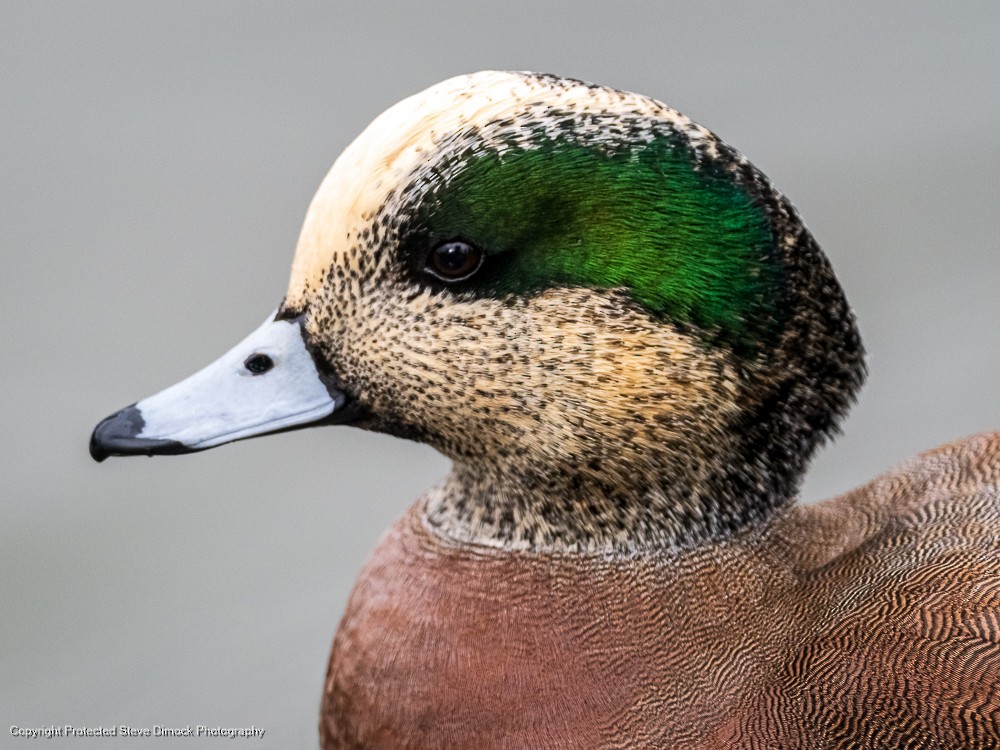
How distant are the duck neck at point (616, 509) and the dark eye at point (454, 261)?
35cm

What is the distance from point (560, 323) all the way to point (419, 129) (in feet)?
1.18

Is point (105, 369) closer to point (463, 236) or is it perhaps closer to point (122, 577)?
point (122, 577)

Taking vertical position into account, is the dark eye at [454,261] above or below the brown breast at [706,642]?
above

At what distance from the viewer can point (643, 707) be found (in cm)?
222

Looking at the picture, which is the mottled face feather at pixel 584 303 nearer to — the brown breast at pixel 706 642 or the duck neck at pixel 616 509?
the duck neck at pixel 616 509

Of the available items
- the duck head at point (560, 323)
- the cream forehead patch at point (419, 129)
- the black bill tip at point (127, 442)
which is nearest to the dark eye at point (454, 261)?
the duck head at point (560, 323)

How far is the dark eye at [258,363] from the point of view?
2277mm

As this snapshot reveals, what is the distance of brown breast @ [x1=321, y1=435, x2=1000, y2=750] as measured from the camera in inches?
83.5

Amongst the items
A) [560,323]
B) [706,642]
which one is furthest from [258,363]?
[706,642]

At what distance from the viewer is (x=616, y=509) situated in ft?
7.54

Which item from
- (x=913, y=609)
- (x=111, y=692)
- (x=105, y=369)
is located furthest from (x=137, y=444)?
(x=105, y=369)

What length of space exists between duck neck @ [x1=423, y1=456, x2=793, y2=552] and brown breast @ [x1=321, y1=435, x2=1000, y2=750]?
26 mm

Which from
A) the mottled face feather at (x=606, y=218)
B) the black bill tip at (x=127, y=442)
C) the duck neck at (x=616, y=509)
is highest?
the mottled face feather at (x=606, y=218)

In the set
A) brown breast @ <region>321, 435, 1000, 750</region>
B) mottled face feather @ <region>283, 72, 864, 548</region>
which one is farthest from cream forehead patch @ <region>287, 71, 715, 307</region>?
brown breast @ <region>321, 435, 1000, 750</region>
